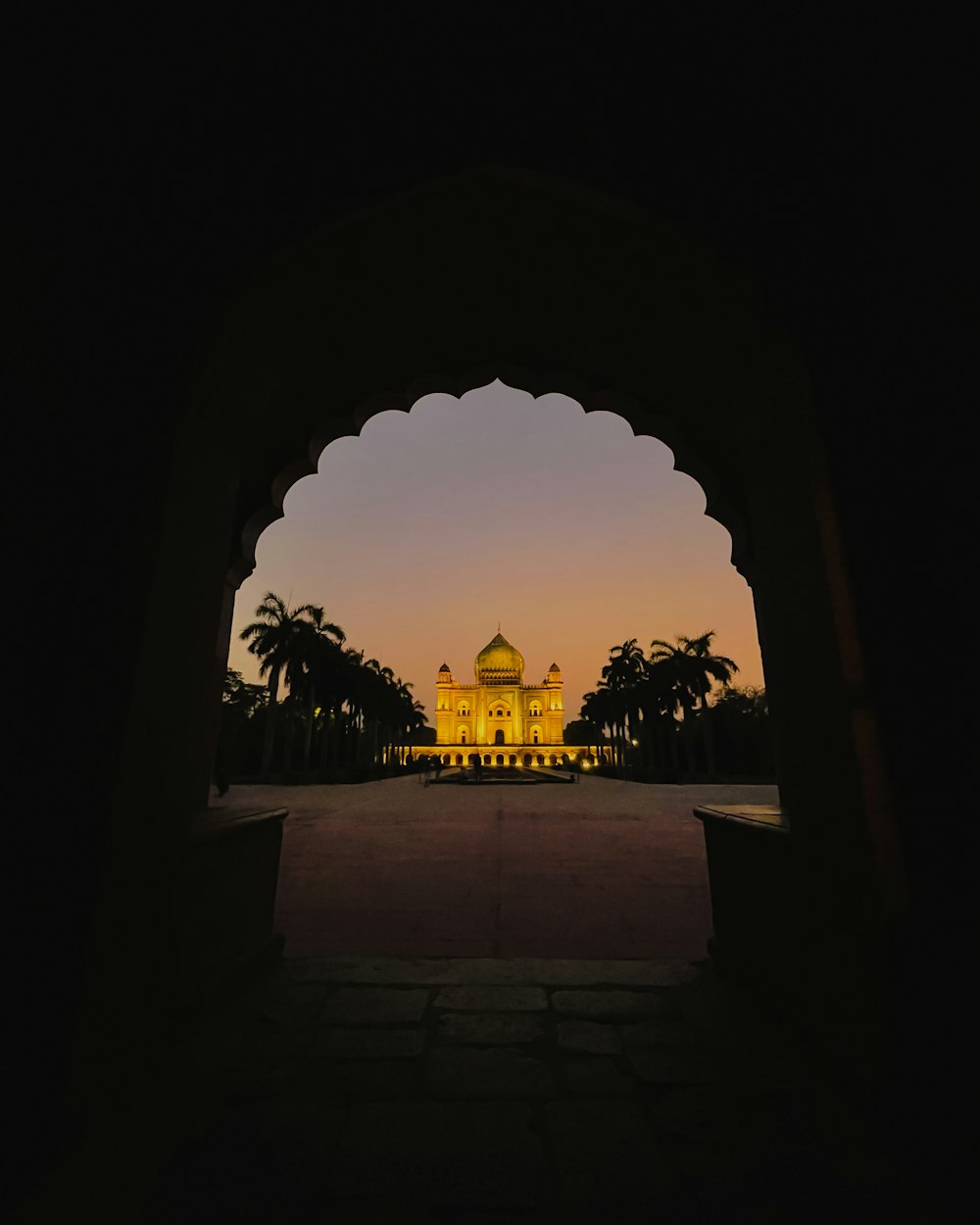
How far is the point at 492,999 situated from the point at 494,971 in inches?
12.7

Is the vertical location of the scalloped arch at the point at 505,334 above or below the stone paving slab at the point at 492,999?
above

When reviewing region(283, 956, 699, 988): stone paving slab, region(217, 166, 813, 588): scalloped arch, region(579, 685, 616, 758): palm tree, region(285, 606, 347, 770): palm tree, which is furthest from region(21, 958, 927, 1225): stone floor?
region(579, 685, 616, 758): palm tree

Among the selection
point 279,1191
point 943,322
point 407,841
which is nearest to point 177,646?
point 279,1191

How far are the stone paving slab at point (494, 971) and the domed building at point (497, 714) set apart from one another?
3375 inches

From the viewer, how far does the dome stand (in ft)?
291

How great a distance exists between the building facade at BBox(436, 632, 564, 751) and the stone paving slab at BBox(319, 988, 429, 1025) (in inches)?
3390

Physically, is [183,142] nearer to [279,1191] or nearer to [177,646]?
[177,646]

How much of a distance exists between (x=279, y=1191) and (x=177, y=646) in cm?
167

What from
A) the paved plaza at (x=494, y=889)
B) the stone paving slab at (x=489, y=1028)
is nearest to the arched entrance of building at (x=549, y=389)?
the stone paving slab at (x=489, y=1028)

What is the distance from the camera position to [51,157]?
6.61 feet

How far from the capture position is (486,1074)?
1.87m

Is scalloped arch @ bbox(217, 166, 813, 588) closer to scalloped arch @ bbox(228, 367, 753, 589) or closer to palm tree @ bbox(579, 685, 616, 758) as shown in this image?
scalloped arch @ bbox(228, 367, 753, 589)

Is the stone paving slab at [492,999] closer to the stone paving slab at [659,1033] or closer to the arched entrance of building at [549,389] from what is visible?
the stone paving slab at [659,1033]

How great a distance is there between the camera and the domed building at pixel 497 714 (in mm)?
88188
